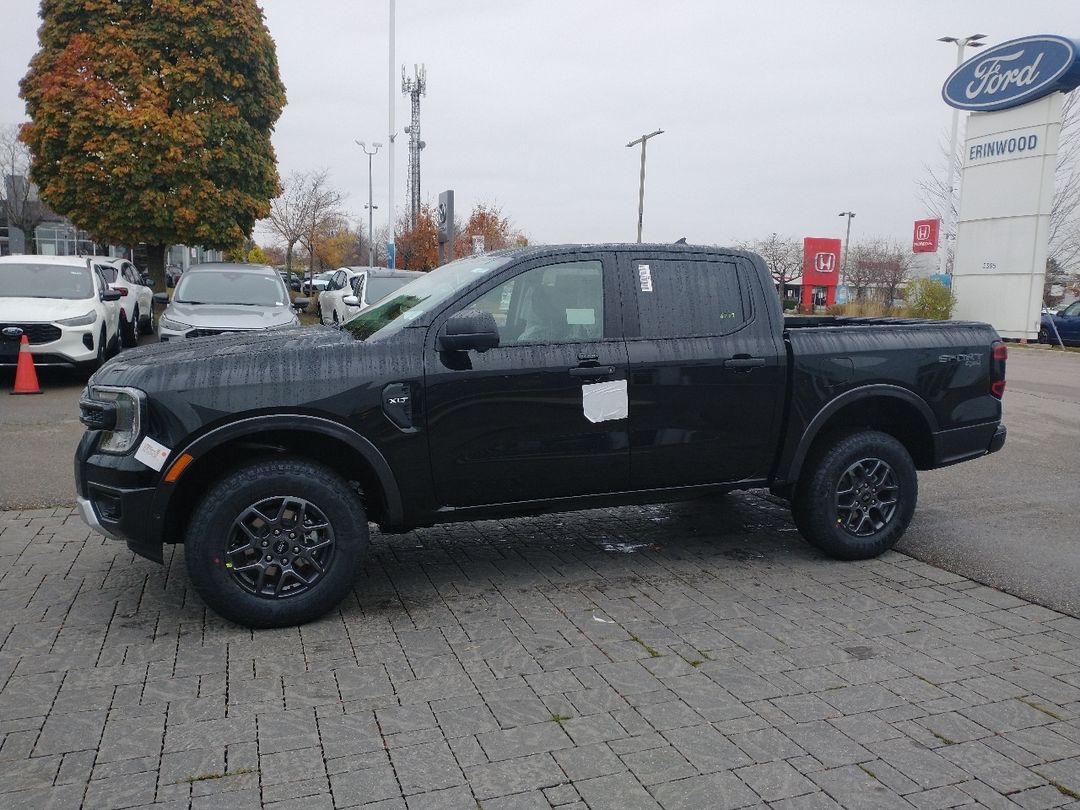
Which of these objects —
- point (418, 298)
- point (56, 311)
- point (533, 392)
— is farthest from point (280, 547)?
point (56, 311)

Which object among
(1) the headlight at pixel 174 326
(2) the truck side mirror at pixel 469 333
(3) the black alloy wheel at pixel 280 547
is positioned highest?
(2) the truck side mirror at pixel 469 333

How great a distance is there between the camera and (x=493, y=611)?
15.2 ft

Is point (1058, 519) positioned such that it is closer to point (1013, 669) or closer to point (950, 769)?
point (1013, 669)

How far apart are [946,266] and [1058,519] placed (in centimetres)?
3445

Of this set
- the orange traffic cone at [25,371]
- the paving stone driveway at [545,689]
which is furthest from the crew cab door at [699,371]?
the orange traffic cone at [25,371]

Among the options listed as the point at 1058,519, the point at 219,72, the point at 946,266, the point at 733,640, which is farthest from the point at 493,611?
the point at 946,266

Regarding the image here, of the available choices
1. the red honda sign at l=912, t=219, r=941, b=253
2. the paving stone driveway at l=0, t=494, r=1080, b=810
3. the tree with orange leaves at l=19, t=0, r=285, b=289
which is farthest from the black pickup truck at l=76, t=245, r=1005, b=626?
the red honda sign at l=912, t=219, r=941, b=253

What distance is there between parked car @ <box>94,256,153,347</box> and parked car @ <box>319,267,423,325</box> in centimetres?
350

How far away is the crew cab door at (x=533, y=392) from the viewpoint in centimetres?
455

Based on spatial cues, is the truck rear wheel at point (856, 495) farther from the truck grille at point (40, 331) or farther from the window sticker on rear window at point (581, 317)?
the truck grille at point (40, 331)

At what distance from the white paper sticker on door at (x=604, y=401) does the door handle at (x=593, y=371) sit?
0.05m

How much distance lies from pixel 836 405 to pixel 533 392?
1928mm

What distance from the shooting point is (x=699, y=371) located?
5020mm

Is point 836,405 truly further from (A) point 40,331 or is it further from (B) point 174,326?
(A) point 40,331
